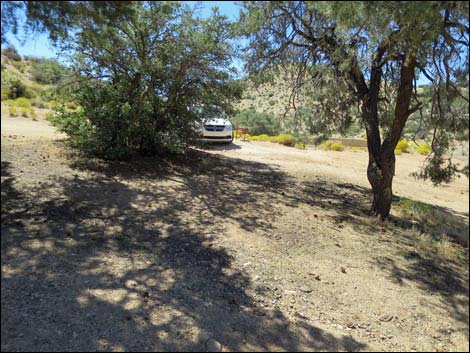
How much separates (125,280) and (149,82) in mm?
5074

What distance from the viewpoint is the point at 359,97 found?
7.28m

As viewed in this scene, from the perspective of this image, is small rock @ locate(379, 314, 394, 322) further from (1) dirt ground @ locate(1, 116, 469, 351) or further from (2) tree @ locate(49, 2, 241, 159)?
(2) tree @ locate(49, 2, 241, 159)

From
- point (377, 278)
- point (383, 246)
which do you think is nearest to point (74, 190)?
point (377, 278)

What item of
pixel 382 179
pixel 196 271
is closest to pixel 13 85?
pixel 196 271

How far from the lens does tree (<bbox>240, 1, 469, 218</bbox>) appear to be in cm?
516

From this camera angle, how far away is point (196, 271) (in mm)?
3939

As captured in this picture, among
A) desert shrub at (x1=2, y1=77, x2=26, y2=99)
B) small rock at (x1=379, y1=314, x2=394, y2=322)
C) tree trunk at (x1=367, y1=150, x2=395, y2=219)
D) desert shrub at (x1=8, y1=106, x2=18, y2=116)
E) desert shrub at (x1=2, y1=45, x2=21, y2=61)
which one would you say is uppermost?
desert shrub at (x1=2, y1=45, x2=21, y2=61)

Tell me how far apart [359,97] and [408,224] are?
2.78 metres

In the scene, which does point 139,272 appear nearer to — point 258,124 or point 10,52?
point 10,52

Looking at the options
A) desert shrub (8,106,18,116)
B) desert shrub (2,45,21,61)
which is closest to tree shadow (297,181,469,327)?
desert shrub (2,45,21,61)

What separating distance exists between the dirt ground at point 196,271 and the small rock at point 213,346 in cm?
1

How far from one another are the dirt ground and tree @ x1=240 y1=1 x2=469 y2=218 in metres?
1.63

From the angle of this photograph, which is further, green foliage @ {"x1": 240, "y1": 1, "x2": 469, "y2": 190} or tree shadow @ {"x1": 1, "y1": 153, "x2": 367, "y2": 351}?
green foliage @ {"x1": 240, "y1": 1, "x2": 469, "y2": 190}

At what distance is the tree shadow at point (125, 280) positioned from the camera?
2.70 metres
